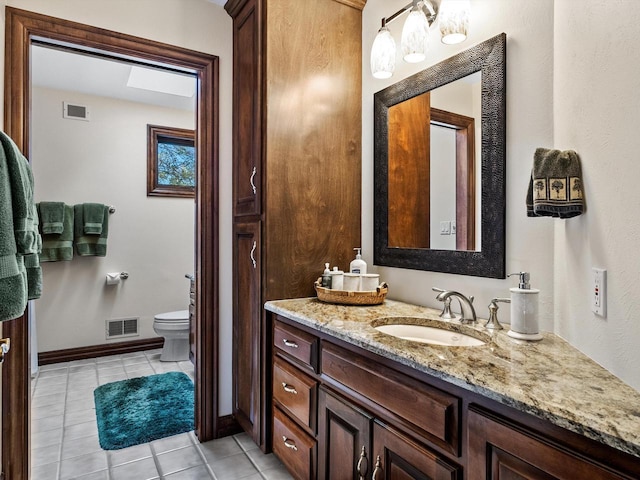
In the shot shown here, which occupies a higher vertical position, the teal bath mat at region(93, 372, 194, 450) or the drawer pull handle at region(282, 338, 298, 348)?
the drawer pull handle at region(282, 338, 298, 348)

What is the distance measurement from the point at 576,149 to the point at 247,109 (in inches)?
61.3

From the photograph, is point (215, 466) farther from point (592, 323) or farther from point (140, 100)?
point (140, 100)

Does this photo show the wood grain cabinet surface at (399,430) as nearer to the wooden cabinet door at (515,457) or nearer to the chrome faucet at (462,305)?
the wooden cabinet door at (515,457)

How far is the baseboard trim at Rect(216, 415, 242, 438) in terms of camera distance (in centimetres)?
228

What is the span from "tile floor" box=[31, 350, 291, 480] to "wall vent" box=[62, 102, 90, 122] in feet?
7.94

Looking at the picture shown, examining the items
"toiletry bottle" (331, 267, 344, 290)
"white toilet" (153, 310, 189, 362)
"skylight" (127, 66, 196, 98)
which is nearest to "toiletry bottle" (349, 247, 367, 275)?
"toiletry bottle" (331, 267, 344, 290)

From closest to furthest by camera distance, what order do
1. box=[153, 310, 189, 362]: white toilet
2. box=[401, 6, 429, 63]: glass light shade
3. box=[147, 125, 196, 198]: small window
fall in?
box=[401, 6, 429, 63]: glass light shade, box=[153, 310, 189, 362]: white toilet, box=[147, 125, 196, 198]: small window

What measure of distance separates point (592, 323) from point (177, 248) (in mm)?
3803

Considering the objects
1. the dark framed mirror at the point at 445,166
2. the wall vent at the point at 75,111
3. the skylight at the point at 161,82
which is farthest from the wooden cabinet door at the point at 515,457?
the wall vent at the point at 75,111

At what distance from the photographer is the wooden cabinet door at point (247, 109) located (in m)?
1.96

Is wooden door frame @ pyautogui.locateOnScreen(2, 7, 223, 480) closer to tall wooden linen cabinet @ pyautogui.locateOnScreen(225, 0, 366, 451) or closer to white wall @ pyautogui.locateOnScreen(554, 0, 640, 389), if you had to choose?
tall wooden linen cabinet @ pyautogui.locateOnScreen(225, 0, 366, 451)

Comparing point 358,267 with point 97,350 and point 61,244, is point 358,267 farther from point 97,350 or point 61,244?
point 97,350

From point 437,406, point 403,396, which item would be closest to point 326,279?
point 403,396

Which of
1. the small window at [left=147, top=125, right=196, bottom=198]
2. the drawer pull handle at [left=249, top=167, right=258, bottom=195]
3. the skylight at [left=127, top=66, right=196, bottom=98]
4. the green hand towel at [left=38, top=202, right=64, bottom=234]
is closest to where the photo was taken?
the drawer pull handle at [left=249, top=167, right=258, bottom=195]
